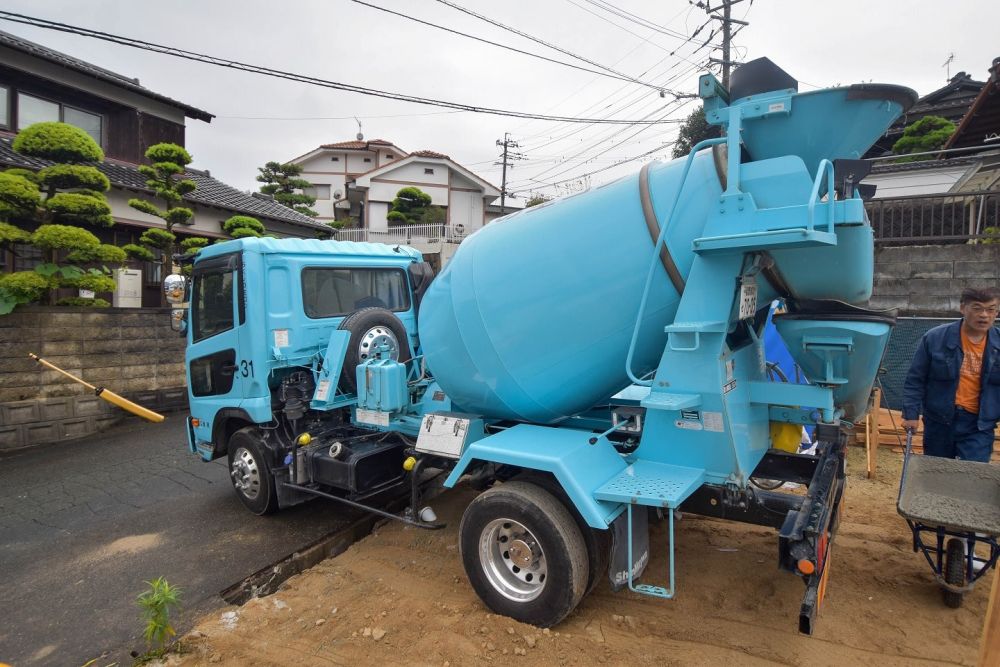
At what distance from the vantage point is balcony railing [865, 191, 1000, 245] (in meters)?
8.73

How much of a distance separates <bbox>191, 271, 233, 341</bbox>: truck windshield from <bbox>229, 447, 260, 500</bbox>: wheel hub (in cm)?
118

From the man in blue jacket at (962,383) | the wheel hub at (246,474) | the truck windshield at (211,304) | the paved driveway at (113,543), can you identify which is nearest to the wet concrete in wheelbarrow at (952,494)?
the man in blue jacket at (962,383)

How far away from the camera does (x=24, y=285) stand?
8.42m

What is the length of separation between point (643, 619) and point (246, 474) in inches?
147

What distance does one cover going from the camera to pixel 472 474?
3.67 metres

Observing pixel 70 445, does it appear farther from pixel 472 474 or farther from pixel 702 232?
pixel 702 232

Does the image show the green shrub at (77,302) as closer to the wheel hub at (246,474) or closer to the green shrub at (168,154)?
the green shrub at (168,154)

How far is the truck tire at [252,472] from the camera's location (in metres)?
5.04

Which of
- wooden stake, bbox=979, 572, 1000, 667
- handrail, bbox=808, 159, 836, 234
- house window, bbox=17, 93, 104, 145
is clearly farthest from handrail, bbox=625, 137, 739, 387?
house window, bbox=17, 93, 104, 145

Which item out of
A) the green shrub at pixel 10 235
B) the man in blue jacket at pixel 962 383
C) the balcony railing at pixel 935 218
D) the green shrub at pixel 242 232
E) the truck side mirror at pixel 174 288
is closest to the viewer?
the man in blue jacket at pixel 962 383

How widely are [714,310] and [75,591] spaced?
183 inches

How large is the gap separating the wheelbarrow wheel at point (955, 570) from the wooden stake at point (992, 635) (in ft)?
5.93

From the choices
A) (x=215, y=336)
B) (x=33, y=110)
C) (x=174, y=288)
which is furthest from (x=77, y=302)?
(x=215, y=336)

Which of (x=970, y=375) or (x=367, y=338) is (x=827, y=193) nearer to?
(x=970, y=375)
